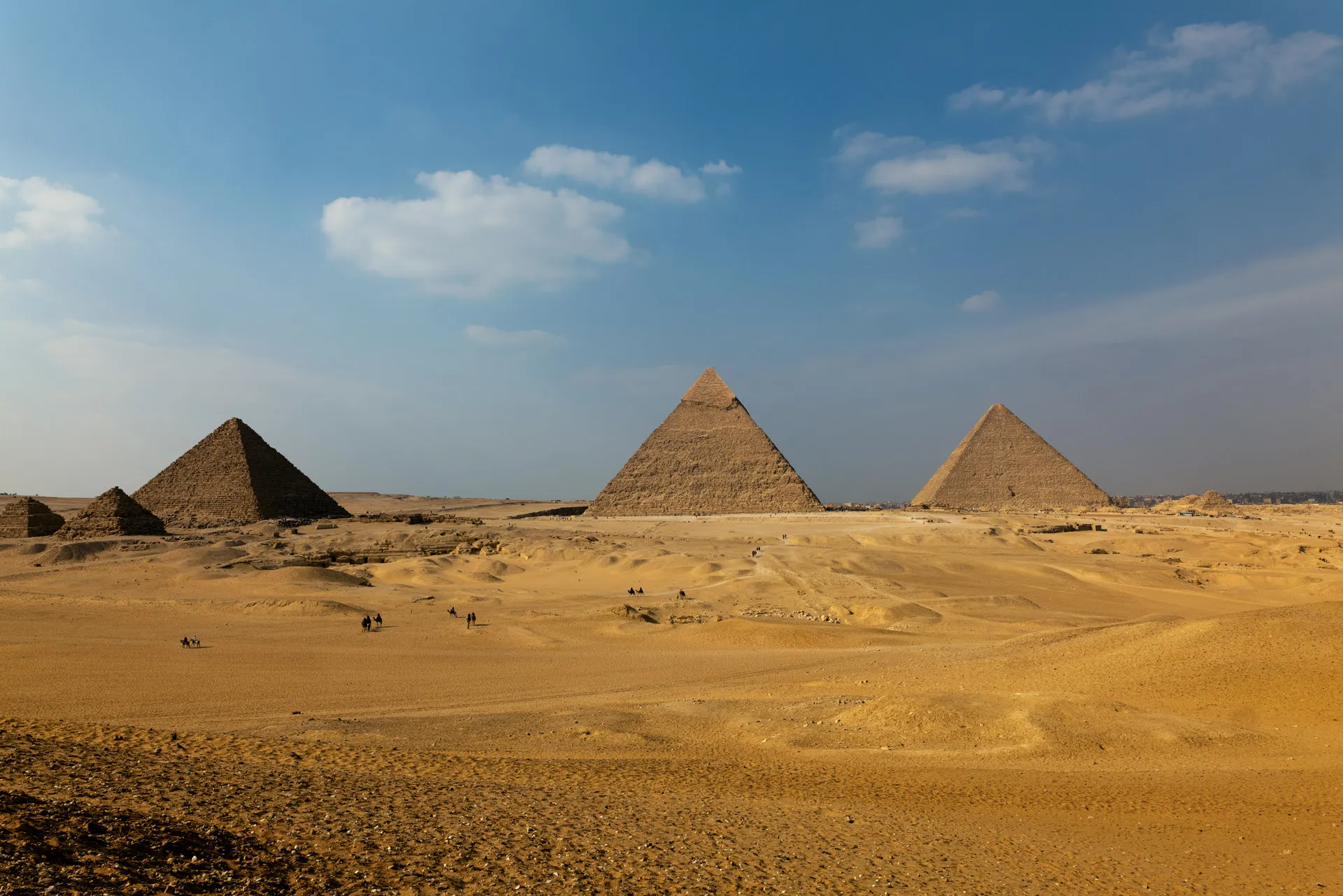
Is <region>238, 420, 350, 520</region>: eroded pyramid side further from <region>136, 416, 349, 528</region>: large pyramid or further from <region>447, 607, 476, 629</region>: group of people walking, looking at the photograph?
<region>447, 607, 476, 629</region>: group of people walking

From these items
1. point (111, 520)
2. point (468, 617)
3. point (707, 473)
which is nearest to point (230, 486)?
point (111, 520)

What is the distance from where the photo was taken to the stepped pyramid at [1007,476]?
73.7 m

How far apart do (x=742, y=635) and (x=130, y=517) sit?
3222 cm

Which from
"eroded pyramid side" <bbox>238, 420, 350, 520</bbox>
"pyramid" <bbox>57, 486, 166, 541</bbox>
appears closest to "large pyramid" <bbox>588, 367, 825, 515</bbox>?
"eroded pyramid side" <bbox>238, 420, 350, 520</bbox>

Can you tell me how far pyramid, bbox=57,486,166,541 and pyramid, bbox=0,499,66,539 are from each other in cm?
101

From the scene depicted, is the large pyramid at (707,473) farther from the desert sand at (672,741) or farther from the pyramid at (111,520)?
the desert sand at (672,741)

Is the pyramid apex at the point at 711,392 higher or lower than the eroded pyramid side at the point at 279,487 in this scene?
higher

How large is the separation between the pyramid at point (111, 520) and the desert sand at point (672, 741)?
13345mm

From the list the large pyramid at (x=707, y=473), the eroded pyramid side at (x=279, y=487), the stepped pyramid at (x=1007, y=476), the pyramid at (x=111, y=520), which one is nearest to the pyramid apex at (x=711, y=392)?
the large pyramid at (x=707, y=473)

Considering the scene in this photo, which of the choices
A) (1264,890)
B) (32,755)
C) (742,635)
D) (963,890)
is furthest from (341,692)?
(1264,890)

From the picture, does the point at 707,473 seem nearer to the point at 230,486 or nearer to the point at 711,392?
the point at 711,392

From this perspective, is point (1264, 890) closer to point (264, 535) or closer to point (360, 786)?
point (360, 786)

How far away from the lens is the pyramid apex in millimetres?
73938

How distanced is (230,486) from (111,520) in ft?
37.1
